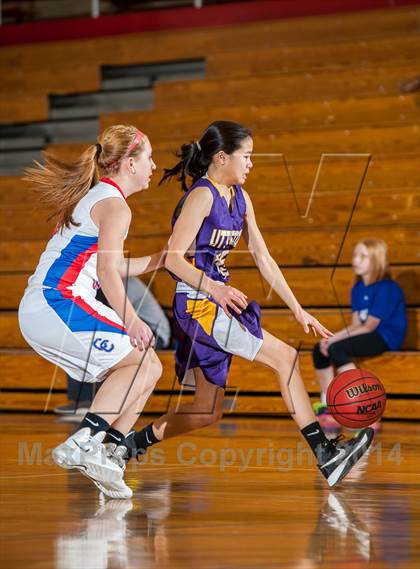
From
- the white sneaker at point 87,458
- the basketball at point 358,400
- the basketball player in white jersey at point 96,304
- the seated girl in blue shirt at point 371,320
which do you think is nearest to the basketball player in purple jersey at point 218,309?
the basketball player in white jersey at point 96,304

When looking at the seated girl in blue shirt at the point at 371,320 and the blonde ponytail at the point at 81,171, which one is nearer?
the blonde ponytail at the point at 81,171

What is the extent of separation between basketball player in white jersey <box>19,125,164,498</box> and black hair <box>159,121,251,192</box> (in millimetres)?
261

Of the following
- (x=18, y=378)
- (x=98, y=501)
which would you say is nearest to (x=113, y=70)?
(x=18, y=378)

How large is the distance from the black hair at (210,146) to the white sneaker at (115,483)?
1.05 m

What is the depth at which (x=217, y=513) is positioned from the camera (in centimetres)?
333

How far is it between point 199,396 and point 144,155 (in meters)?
0.95

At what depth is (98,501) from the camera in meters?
3.61

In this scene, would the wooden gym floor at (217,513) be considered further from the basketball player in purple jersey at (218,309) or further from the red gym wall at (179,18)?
the red gym wall at (179,18)

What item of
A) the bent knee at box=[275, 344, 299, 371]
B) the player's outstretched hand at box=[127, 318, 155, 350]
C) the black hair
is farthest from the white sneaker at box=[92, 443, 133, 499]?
the black hair

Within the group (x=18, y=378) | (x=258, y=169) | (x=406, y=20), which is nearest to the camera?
(x=18, y=378)

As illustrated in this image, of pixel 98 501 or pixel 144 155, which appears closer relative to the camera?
pixel 98 501

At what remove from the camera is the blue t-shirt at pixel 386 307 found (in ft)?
21.9

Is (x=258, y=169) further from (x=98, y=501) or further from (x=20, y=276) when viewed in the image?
(x=98, y=501)

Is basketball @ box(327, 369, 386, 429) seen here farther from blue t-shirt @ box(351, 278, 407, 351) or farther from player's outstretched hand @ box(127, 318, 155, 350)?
blue t-shirt @ box(351, 278, 407, 351)
